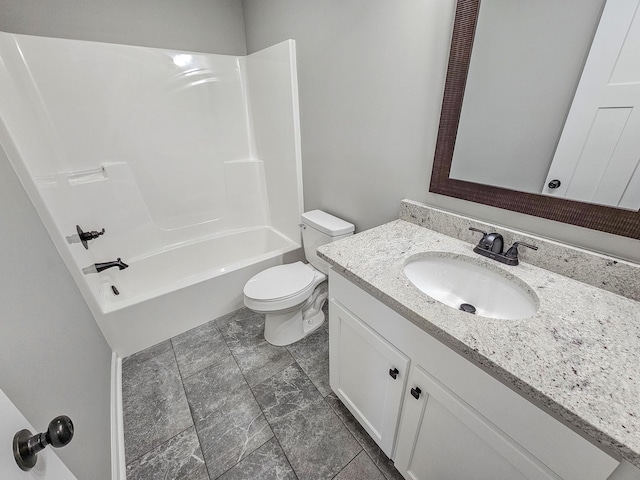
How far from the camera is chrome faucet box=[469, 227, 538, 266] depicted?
0.94m

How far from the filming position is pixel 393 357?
0.88m

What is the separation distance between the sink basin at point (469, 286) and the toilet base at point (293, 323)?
900 millimetres

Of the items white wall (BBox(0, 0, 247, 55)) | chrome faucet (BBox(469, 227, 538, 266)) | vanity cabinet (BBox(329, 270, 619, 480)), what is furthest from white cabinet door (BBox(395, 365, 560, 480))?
white wall (BBox(0, 0, 247, 55))

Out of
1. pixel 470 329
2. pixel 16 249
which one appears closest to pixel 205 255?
pixel 16 249

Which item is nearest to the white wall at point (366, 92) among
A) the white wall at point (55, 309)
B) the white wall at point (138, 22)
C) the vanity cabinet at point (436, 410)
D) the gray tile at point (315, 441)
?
the white wall at point (138, 22)

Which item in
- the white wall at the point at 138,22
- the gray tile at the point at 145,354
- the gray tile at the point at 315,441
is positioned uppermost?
the white wall at the point at 138,22

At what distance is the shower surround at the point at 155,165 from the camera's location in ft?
5.12

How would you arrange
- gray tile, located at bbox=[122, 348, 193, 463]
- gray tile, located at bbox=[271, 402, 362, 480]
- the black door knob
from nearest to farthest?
the black door knob < gray tile, located at bbox=[271, 402, 362, 480] < gray tile, located at bbox=[122, 348, 193, 463]

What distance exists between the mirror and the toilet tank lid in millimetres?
640

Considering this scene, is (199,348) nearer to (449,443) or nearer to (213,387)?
(213,387)

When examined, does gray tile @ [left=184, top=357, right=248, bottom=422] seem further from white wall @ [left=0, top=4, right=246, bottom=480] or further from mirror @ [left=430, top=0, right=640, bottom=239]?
mirror @ [left=430, top=0, right=640, bottom=239]

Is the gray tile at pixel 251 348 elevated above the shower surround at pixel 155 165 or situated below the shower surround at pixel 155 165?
below

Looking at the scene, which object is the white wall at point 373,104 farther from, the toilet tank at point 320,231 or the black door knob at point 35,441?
the black door knob at point 35,441

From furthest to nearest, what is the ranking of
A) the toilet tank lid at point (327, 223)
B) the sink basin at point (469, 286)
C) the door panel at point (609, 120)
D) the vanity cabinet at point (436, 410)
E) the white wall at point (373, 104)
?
the toilet tank lid at point (327, 223)
the white wall at point (373, 104)
the sink basin at point (469, 286)
the door panel at point (609, 120)
the vanity cabinet at point (436, 410)
